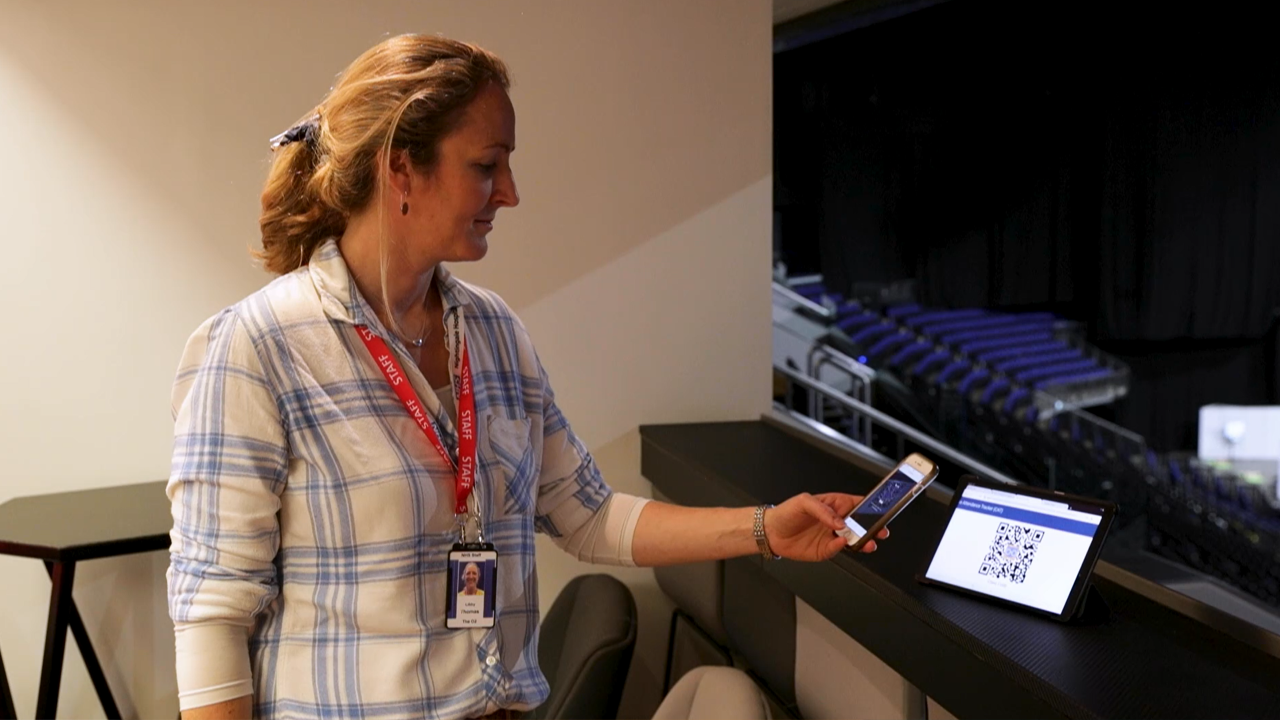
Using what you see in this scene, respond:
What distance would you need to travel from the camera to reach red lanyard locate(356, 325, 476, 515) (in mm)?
1339

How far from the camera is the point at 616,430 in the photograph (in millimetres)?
3314

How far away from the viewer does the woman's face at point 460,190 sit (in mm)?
1348

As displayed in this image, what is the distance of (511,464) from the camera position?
1458 millimetres

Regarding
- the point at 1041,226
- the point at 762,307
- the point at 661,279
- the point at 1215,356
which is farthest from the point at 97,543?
the point at 1215,356

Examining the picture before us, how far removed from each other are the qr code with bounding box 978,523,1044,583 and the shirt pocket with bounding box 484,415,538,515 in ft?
2.41

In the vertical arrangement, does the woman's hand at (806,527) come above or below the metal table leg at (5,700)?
above

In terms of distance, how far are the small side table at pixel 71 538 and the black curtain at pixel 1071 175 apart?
26.4 feet

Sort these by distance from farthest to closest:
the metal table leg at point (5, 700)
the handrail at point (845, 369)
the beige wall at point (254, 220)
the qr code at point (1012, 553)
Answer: the handrail at point (845, 369)
the beige wall at point (254, 220)
the metal table leg at point (5, 700)
the qr code at point (1012, 553)

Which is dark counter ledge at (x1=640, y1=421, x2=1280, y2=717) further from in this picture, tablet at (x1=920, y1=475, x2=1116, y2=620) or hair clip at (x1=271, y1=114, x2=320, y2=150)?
hair clip at (x1=271, y1=114, x2=320, y2=150)

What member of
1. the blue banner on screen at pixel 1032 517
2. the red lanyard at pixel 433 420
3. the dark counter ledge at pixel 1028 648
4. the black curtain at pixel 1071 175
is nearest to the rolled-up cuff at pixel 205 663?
the red lanyard at pixel 433 420

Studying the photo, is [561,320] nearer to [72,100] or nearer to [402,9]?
[402,9]

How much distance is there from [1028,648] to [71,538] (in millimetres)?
2042

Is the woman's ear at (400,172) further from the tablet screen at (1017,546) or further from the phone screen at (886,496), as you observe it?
the tablet screen at (1017,546)

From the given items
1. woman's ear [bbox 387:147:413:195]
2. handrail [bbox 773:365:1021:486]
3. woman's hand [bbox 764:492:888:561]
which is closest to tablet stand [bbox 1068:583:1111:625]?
woman's hand [bbox 764:492:888:561]
